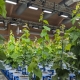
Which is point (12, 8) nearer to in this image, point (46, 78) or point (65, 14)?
point (65, 14)

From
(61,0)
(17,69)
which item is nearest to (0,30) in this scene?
(61,0)

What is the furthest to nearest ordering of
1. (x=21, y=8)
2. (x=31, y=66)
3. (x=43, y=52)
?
(x=21, y=8), (x=43, y=52), (x=31, y=66)

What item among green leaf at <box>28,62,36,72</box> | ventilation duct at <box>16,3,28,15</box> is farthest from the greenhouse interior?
ventilation duct at <box>16,3,28,15</box>

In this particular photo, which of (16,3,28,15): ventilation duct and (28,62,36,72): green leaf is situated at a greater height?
(16,3,28,15): ventilation duct

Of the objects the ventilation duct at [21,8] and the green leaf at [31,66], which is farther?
the ventilation duct at [21,8]

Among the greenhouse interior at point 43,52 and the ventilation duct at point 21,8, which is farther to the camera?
the ventilation duct at point 21,8

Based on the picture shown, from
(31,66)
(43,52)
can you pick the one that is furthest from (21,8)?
(31,66)

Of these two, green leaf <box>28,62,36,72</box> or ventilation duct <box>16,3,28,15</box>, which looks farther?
ventilation duct <box>16,3,28,15</box>

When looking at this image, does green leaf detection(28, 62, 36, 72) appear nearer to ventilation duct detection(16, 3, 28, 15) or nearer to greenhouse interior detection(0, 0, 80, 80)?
greenhouse interior detection(0, 0, 80, 80)

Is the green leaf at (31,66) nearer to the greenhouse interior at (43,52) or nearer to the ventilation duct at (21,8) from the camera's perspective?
the greenhouse interior at (43,52)

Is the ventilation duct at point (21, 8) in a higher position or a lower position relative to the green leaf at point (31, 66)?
higher

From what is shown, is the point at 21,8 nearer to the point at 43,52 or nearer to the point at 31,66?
the point at 43,52

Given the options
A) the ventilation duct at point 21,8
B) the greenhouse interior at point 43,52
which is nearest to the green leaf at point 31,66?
the greenhouse interior at point 43,52

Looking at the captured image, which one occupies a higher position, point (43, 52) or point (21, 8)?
point (21, 8)
